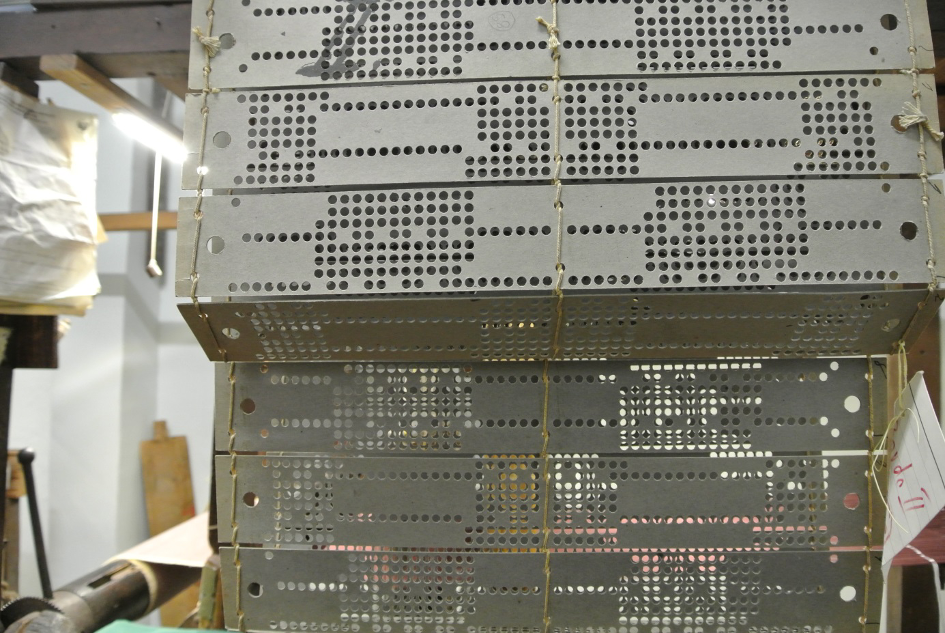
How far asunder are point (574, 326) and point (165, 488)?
4.18 metres

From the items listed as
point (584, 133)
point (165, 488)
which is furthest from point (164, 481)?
point (584, 133)

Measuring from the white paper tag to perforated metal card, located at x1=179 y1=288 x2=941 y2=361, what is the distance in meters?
0.14

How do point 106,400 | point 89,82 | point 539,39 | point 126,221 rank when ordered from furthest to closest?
point 106,400, point 126,221, point 89,82, point 539,39

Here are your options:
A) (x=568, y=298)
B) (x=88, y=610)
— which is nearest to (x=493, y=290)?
(x=568, y=298)

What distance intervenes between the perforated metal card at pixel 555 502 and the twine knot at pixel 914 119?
0.72 meters

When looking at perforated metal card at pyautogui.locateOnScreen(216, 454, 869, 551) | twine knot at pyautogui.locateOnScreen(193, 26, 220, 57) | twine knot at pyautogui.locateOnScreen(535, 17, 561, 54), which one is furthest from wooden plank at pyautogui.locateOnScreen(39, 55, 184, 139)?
twine knot at pyautogui.locateOnScreen(535, 17, 561, 54)

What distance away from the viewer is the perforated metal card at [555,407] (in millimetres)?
1426

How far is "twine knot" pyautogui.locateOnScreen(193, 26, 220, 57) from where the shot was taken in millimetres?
1435

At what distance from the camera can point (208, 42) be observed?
4.71ft

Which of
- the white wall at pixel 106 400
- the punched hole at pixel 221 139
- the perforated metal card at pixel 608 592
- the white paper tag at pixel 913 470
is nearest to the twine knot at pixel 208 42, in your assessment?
the punched hole at pixel 221 139

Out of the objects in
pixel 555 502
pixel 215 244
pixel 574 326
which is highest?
pixel 215 244

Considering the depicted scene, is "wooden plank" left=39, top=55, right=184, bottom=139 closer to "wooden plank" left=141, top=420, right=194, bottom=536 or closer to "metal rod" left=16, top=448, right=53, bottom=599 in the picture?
"metal rod" left=16, top=448, right=53, bottom=599

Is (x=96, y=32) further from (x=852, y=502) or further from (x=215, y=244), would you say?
(x=852, y=502)

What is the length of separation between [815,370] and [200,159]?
1.47m
